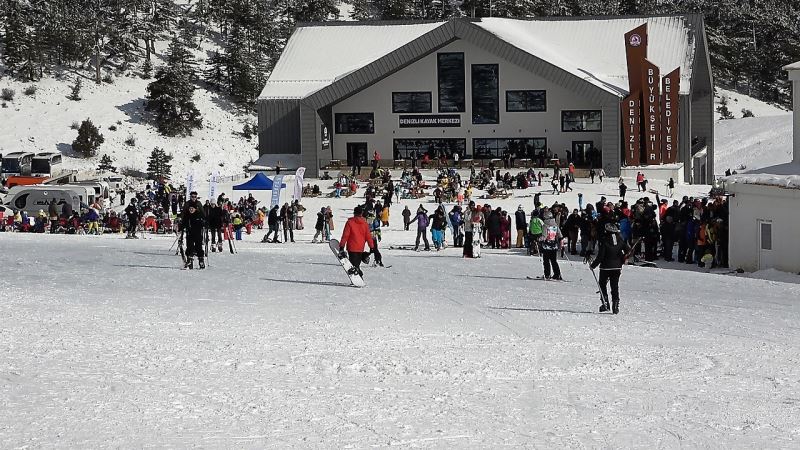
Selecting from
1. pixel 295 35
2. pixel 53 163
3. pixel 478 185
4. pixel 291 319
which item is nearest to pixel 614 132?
pixel 478 185

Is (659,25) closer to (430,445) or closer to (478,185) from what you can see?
(478,185)

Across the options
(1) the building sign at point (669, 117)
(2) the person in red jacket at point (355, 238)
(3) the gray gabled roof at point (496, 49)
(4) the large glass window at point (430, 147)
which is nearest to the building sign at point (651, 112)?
(1) the building sign at point (669, 117)

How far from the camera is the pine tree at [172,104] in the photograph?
6956cm

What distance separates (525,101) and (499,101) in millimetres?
1157

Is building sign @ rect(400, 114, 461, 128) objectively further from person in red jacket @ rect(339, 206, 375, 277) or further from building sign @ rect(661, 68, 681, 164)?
person in red jacket @ rect(339, 206, 375, 277)

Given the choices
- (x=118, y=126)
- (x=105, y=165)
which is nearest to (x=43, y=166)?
(x=105, y=165)

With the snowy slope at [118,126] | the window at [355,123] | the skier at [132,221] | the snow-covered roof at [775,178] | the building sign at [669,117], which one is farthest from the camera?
the snowy slope at [118,126]

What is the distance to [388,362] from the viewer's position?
12.3 meters

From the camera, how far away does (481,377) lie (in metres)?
11.7

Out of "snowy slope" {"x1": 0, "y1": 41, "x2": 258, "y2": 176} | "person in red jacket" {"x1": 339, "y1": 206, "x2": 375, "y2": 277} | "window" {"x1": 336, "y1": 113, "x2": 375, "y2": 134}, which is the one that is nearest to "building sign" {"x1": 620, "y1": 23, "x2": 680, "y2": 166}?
"window" {"x1": 336, "y1": 113, "x2": 375, "y2": 134}

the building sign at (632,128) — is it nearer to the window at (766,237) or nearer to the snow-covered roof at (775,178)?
the snow-covered roof at (775,178)

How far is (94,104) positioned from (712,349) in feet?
204

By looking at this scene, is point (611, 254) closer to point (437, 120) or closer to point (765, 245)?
point (765, 245)

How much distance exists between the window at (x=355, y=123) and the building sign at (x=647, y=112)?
11.7 m
